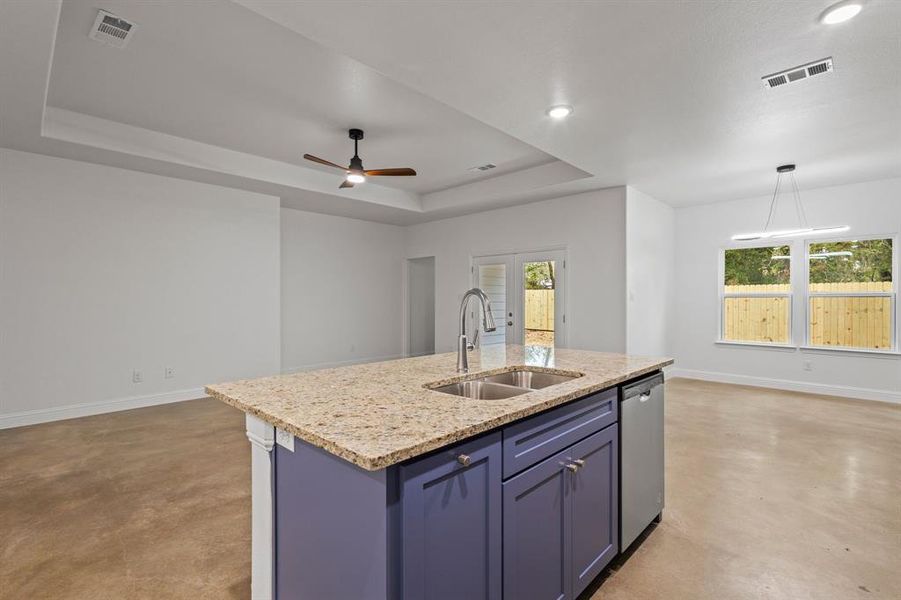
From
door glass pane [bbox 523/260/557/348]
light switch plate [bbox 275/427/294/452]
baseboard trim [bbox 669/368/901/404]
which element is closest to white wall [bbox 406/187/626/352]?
door glass pane [bbox 523/260/557/348]

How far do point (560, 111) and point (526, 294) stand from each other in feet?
11.5

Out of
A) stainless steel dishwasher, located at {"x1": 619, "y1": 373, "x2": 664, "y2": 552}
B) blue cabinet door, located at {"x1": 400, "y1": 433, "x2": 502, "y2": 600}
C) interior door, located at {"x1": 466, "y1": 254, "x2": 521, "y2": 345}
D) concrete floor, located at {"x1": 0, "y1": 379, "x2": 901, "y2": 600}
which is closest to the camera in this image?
blue cabinet door, located at {"x1": 400, "y1": 433, "x2": 502, "y2": 600}

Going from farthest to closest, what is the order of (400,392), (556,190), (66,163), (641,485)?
(556,190), (66,163), (641,485), (400,392)

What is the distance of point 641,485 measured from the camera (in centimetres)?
221

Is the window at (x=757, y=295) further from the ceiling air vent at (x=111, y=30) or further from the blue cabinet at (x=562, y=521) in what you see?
the ceiling air vent at (x=111, y=30)

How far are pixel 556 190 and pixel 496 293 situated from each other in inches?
73.2

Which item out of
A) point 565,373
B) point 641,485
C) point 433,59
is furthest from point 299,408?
point 433,59

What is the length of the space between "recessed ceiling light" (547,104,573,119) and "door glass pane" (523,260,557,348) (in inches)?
117

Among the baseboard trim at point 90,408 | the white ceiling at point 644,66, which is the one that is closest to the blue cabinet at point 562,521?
the white ceiling at point 644,66

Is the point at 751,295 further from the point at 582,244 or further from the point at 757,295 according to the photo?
the point at 582,244

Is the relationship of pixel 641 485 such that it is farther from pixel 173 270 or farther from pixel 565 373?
pixel 173 270

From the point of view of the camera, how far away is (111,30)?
8.79 feet

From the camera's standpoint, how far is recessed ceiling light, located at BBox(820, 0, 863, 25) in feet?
6.79

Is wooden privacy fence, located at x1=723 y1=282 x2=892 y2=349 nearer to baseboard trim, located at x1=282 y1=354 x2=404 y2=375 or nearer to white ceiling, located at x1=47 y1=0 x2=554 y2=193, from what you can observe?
white ceiling, located at x1=47 y1=0 x2=554 y2=193
